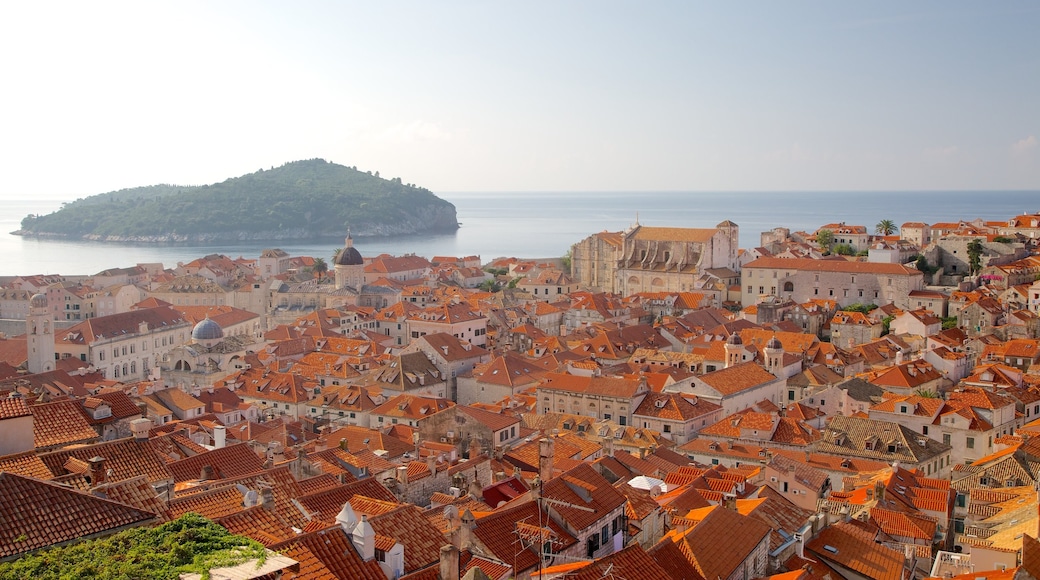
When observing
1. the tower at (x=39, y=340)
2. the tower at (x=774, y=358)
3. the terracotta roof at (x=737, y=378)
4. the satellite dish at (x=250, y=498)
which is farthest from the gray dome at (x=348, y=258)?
the satellite dish at (x=250, y=498)

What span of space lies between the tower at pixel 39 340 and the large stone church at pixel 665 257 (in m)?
45.3

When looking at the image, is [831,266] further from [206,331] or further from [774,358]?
[206,331]

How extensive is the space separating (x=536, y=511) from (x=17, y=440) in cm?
681

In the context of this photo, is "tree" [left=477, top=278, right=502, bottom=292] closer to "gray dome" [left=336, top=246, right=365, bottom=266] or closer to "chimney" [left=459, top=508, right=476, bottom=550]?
"gray dome" [left=336, top=246, right=365, bottom=266]

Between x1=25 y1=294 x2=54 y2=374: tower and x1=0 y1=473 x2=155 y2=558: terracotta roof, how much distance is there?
3942 cm

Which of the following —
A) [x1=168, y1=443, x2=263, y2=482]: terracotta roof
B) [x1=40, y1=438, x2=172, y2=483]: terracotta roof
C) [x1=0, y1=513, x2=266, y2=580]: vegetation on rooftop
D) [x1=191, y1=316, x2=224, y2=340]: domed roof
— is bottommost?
[x1=191, y1=316, x2=224, y2=340]: domed roof

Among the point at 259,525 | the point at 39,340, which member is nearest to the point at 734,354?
the point at 39,340

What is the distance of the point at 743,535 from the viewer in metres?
14.5

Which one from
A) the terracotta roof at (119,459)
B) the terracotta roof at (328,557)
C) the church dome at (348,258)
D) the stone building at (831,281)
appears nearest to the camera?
the terracotta roof at (328,557)

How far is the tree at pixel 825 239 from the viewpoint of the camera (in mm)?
87688

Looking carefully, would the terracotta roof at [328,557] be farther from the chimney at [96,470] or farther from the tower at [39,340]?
the tower at [39,340]

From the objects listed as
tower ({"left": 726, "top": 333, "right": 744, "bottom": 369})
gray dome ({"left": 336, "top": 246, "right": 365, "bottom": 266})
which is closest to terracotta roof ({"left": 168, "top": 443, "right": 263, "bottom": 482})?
tower ({"left": 726, "top": 333, "right": 744, "bottom": 369})

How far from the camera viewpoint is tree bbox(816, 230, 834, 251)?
8769cm

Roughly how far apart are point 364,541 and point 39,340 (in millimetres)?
40947
